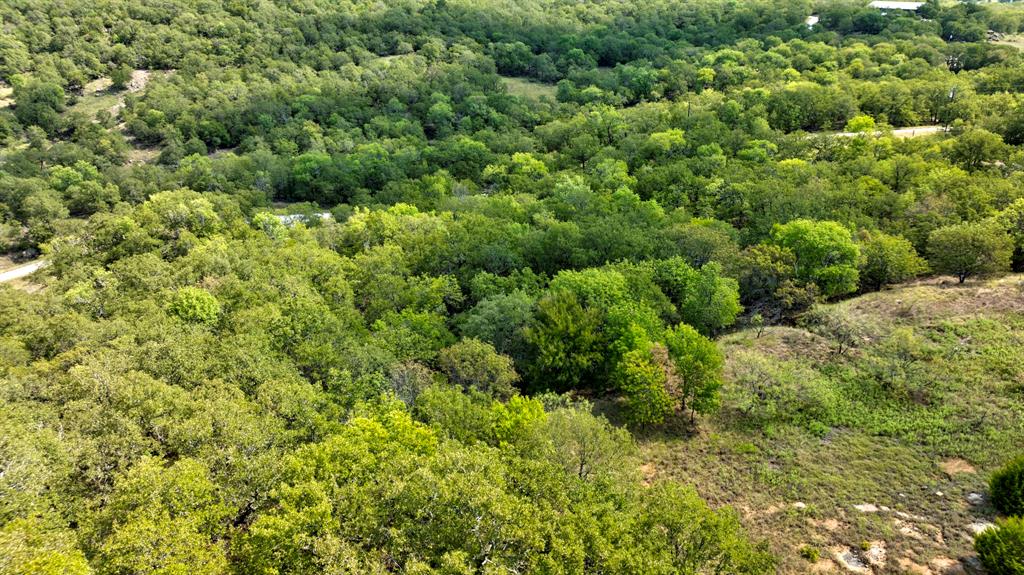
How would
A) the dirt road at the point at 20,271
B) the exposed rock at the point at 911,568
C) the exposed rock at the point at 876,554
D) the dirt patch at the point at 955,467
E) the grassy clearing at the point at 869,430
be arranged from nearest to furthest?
1. the exposed rock at the point at 911,568
2. the exposed rock at the point at 876,554
3. the grassy clearing at the point at 869,430
4. the dirt patch at the point at 955,467
5. the dirt road at the point at 20,271

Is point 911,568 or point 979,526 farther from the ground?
point 979,526

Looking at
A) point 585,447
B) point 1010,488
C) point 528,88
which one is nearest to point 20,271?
point 585,447

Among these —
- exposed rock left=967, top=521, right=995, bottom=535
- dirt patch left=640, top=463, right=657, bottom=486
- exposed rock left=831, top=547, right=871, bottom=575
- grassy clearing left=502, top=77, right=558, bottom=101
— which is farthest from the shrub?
grassy clearing left=502, top=77, right=558, bottom=101

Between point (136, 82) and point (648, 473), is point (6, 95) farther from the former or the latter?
point (648, 473)

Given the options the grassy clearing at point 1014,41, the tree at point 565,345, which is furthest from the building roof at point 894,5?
the tree at point 565,345

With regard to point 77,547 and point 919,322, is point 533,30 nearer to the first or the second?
point 919,322

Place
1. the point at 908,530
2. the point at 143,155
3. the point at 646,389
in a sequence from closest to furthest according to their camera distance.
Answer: the point at 908,530 → the point at 646,389 → the point at 143,155

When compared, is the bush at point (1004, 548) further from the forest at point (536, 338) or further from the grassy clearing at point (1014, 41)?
the grassy clearing at point (1014, 41)
